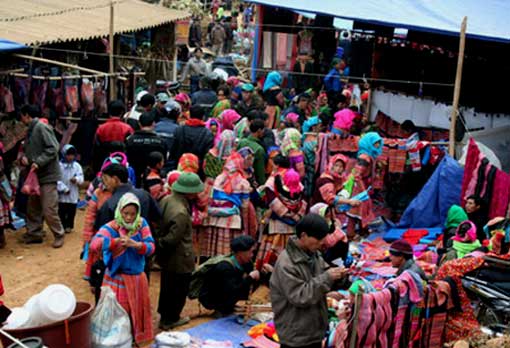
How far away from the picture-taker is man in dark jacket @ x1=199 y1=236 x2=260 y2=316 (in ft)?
23.6

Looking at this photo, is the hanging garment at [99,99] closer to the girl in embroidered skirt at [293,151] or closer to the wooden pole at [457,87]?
the girl in embroidered skirt at [293,151]

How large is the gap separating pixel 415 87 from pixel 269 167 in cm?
451

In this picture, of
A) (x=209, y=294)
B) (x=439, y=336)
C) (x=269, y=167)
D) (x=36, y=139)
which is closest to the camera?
(x=439, y=336)

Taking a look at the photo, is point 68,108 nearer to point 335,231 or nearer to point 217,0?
point 335,231

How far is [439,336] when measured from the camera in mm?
6523

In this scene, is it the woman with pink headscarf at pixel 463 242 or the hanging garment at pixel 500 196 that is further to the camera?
the hanging garment at pixel 500 196

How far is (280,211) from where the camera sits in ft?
26.3

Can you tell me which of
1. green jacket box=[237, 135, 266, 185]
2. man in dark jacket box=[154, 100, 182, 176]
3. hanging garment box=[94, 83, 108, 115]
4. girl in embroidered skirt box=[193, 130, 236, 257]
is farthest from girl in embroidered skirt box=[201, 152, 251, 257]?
hanging garment box=[94, 83, 108, 115]

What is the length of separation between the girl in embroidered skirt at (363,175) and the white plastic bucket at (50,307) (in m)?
4.65

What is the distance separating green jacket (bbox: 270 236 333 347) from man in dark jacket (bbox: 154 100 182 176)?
4.06 m

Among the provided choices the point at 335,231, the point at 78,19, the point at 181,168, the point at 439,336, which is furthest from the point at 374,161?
the point at 78,19

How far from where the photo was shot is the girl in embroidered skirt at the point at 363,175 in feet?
30.7

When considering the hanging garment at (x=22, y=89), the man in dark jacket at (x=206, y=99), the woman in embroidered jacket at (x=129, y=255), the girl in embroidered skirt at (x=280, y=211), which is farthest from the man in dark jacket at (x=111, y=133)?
the woman in embroidered jacket at (x=129, y=255)

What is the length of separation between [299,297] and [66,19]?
10.4 metres
